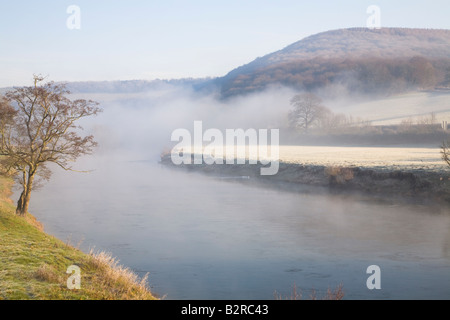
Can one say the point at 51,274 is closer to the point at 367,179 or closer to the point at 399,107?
the point at 367,179

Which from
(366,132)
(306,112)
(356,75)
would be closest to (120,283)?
(366,132)

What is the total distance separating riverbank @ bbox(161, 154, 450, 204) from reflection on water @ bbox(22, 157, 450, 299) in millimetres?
2616

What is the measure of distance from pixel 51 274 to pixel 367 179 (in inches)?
1107

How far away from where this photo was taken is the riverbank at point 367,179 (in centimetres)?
3077

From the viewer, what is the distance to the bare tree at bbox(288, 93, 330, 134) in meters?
80.2

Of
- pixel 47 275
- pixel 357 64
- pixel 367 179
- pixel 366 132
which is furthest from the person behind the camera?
pixel 357 64

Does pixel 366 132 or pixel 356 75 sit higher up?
pixel 356 75

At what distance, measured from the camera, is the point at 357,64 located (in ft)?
390

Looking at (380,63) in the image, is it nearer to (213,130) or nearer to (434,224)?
(213,130)

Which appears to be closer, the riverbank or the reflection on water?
the reflection on water

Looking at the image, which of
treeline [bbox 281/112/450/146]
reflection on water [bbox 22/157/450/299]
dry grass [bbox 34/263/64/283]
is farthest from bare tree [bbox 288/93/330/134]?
dry grass [bbox 34/263/64/283]

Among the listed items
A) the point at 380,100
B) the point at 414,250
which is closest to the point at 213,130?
the point at 380,100

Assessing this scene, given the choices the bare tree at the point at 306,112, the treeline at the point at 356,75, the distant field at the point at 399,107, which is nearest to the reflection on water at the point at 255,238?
the bare tree at the point at 306,112

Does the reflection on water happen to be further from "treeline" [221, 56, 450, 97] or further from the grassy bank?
"treeline" [221, 56, 450, 97]
